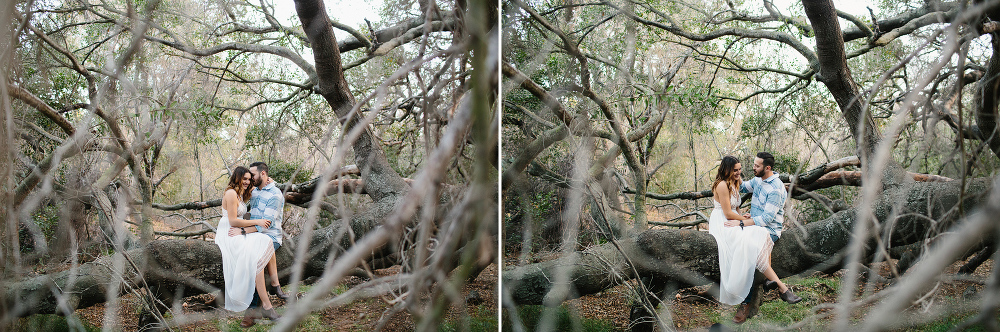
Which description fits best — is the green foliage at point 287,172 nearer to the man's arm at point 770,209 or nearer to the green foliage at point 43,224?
the green foliage at point 43,224

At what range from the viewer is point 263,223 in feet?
6.88

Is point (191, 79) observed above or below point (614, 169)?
above

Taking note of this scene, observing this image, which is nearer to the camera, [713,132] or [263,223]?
[263,223]

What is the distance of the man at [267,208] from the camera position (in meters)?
2.06

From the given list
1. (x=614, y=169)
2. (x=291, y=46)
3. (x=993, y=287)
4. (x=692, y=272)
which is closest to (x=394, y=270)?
(x=291, y=46)

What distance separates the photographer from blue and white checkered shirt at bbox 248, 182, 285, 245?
2.08m

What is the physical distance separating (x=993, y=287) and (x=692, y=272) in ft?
3.39

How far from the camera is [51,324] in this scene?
6.08 feet

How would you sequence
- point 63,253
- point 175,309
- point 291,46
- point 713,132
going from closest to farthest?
point 63,253
point 175,309
point 291,46
point 713,132

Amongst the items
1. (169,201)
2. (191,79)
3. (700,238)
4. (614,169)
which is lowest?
(700,238)

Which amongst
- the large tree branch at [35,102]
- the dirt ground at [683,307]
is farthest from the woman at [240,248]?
the dirt ground at [683,307]

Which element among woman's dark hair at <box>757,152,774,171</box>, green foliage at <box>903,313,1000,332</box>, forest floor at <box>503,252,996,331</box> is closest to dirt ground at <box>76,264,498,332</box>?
forest floor at <box>503,252,996,331</box>

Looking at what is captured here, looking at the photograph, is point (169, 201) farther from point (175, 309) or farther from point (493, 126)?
point (493, 126)

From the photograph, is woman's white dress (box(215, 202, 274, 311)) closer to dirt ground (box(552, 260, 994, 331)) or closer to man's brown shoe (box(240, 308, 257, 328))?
man's brown shoe (box(240, 308, 257, 328))
